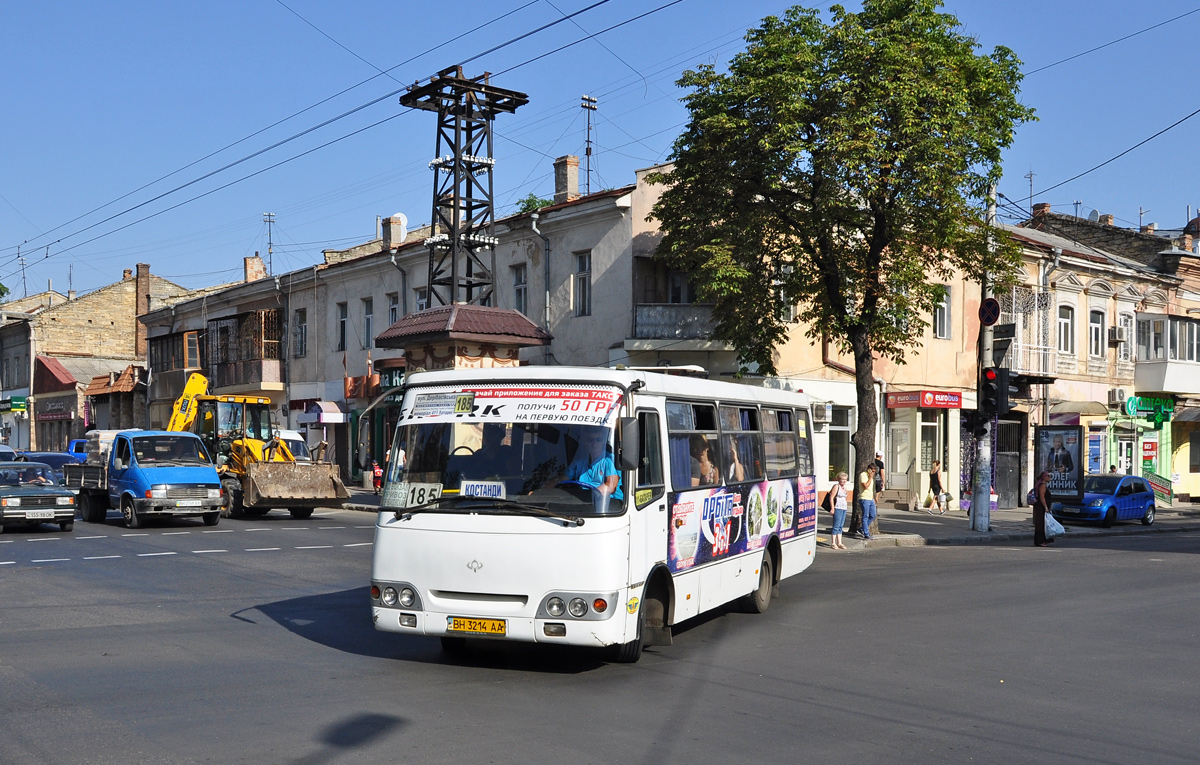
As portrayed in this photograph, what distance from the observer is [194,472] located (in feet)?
78.7

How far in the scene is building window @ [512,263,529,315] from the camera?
111 feet

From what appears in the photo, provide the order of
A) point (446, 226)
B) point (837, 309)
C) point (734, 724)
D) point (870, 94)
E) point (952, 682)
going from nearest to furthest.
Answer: point (734, 724) → point (952, 682) → point (870, 94) → point (837, 309) → point (446, 226)

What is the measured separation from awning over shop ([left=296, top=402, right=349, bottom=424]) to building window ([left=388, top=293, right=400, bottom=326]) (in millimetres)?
3675

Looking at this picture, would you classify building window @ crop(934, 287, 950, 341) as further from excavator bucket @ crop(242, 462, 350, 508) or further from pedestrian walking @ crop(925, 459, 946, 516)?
excavator bucket @ crop(242, 462, 350, 508)

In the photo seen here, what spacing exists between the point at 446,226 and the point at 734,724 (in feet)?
78.0

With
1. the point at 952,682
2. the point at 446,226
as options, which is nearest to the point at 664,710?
the point at 952,682

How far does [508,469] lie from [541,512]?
53cm

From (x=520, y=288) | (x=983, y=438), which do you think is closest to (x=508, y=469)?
(x=983, y=438)

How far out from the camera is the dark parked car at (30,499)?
21953 millimetres

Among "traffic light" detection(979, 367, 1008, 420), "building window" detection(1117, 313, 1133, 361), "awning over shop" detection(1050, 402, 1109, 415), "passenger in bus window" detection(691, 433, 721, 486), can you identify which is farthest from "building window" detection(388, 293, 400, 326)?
"passenger in bus window" detection(691, 433, 721, 486)

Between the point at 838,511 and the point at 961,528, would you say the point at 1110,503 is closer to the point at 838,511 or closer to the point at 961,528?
the point at 961,528

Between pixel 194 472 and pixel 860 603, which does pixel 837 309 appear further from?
pixel 194 472

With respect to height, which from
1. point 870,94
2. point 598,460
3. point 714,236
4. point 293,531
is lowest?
point 293,531

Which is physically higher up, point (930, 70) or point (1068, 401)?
point (930, 70)
